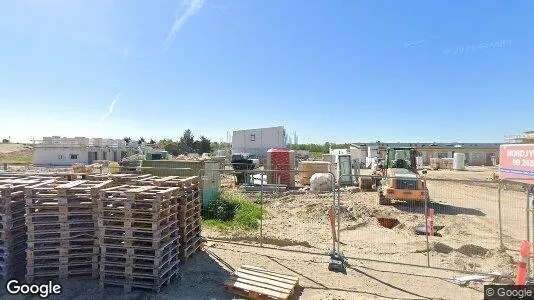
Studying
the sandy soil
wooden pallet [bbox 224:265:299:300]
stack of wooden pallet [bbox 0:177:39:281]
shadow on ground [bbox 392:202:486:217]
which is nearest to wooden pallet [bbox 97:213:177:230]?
wooden pallet [bbox 224:265:299:300]

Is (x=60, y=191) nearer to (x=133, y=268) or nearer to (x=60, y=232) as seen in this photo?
(x=60, y=232)

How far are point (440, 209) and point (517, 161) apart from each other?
435cm

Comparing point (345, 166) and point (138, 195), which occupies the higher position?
point (138, 195)

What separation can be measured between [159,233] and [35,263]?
2.86m

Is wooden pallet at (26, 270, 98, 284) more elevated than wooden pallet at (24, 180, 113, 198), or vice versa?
wooden pallet at (24, 180, 113, 198)

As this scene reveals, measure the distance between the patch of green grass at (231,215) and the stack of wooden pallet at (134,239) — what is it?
5268mm

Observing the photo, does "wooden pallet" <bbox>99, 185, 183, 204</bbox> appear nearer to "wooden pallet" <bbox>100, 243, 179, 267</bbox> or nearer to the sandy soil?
"wooden pallet" <bbox>100, 243, 179, 267</bbox>

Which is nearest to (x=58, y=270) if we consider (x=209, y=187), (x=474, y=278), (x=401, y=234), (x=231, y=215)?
(x=231, y=215)

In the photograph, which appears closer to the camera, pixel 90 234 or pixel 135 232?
pixel 135 232

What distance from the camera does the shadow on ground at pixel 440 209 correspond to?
17031mm

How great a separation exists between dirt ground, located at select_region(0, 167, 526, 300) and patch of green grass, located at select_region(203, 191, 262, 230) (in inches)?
25.5

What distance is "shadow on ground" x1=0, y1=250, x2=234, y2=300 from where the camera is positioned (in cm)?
700

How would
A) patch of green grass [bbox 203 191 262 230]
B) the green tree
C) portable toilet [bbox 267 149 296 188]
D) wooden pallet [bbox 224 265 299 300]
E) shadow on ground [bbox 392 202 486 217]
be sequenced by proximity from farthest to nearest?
the green tree
portable toilet [bbox 267 149 296 188]
shadow on ground [bbox 392 202 486 217]
patch of green grass [bbox 203 191 262 230]
wooden pallet [bbox 224 265 299 300]

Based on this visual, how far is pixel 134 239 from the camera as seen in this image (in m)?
7.26
